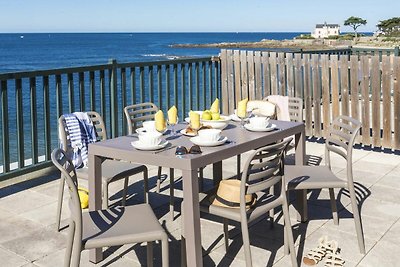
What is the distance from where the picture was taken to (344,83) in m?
6.77

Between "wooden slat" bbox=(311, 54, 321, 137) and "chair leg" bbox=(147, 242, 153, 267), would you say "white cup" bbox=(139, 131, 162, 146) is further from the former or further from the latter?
"wooden slat" bbox=(311, 54, 321, 137)

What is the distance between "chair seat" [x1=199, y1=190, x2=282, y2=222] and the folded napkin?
169 cm

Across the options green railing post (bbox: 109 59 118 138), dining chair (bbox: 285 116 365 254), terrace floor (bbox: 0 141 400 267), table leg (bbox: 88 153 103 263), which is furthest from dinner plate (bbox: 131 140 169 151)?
green railing post (bbox: 109 59 118 138)

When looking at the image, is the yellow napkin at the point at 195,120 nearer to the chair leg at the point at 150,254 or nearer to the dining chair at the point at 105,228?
the dining chair at the point at 105,228

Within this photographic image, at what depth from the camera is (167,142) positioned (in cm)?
342

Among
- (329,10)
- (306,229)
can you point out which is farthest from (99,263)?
(329,10)

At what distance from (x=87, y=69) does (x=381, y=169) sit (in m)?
3.42

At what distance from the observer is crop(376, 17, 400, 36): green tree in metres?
85.8

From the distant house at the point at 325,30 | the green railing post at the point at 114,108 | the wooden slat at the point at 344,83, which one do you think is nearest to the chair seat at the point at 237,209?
the green railing post at the point at 114,108

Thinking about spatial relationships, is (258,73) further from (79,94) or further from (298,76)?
(79,94)

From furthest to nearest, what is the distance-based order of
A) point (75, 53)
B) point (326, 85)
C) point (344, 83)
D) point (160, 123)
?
point (75, 53) → point (326, 85) → point (344, 83) → point (160, 123)

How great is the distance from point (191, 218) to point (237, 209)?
32 cm

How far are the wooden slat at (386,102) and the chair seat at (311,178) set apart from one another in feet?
8.93

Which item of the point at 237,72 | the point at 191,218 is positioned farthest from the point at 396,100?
Result: the point at 191,218
